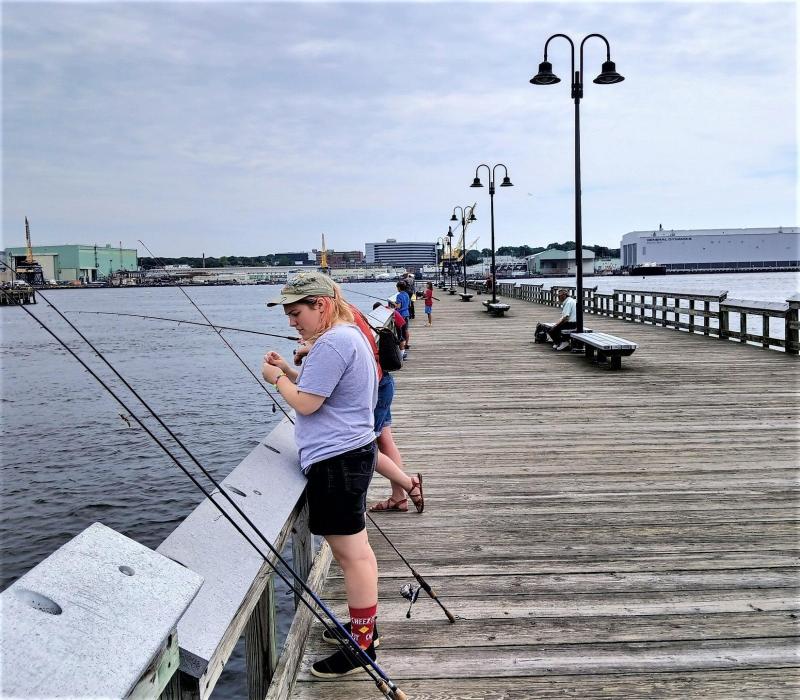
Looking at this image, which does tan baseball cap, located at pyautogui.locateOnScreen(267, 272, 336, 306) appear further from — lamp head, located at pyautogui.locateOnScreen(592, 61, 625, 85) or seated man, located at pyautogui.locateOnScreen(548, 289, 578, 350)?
seated man, located at pyautogui.locateOnScreen(548, 289, 578, 350)

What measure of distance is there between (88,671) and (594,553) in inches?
129

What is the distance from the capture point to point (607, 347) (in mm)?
10773

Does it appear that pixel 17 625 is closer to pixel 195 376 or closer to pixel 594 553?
pixel 594 553

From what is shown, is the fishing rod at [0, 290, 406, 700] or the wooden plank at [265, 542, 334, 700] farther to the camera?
the wooden plank at [265, 542, 334, 700]

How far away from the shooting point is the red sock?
267cm

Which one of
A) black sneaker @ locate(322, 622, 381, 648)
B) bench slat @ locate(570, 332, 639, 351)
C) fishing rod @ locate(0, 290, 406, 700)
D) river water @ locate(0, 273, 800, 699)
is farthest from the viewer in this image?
bench slat @ locate(570, 332, 639, 351)

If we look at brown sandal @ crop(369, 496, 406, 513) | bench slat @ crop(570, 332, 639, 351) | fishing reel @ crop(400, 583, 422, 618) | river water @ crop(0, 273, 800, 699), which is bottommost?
river water @ crop(0, 273, 800, 699)

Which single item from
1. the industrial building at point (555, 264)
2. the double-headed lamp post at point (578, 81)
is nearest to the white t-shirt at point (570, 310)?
the double-headed lamp post at point (578, 81)

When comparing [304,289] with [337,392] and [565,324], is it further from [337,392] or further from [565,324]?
[565,324]

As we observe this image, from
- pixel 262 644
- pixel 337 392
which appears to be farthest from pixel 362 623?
pixel 337 392

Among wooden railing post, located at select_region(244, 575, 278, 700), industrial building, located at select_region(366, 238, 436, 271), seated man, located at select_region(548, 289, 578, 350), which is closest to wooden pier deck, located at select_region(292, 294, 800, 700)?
wooden railing post, located at select_region(244, 575, 278, 700)

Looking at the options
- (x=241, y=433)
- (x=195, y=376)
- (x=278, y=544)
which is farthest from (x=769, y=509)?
(x=195, y=376)

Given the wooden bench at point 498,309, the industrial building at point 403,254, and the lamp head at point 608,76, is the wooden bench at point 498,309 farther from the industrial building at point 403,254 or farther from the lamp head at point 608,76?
the industrial building at point 403,254

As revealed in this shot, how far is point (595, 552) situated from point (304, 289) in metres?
2.29
